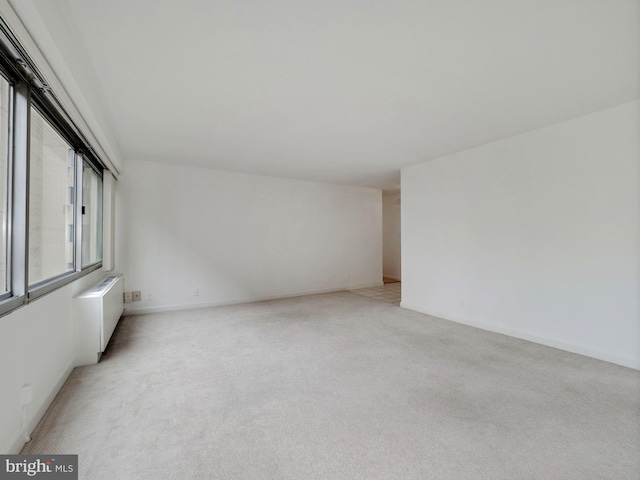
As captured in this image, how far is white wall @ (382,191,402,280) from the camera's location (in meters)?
8.41

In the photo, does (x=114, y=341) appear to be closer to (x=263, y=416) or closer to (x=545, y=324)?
(x=263, y=416)


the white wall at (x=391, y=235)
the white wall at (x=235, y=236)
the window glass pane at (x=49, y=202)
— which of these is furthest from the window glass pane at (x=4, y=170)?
the white wall at (x=391, y=235)

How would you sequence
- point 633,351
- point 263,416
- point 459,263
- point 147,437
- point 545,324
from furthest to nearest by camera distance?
1. point 459,263
2. point 545,324
3. point 633,351
4. point 263,416
5. point 147,437

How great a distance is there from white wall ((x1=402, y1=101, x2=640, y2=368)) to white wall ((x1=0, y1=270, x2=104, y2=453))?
452cm

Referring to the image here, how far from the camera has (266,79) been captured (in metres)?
2.23

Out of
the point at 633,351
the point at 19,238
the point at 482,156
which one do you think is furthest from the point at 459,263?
the point at 19,238

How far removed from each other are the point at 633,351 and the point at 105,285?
561 cm

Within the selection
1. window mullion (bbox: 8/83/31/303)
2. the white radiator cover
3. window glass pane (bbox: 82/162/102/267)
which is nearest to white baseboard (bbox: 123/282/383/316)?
window glass pane (bbox: 82/162/102/267)

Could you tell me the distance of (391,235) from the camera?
860cm

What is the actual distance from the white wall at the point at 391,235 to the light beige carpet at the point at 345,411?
5.01 meters

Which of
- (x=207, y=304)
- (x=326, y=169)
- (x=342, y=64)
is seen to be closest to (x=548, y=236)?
(x=342, y=64)

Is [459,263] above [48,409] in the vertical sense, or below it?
above

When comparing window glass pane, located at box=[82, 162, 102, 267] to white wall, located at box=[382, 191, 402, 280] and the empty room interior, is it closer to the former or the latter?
the empty room interior

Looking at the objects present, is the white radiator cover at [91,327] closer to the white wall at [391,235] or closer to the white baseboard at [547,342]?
the white baseboard at [547,342]
